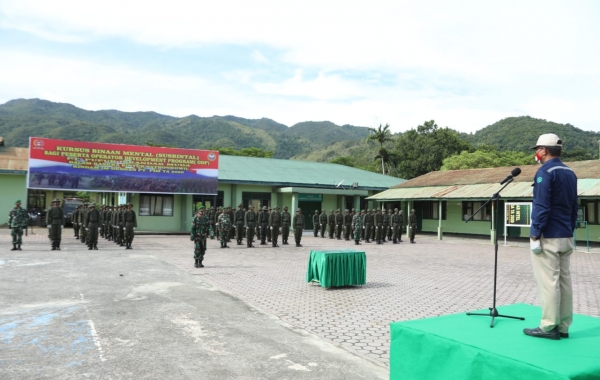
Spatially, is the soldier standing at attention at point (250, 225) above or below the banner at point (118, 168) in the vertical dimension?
below

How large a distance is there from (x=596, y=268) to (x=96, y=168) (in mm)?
22397

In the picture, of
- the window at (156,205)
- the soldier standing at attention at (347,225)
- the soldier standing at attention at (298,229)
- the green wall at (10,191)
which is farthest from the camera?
the green wall at (10,191)

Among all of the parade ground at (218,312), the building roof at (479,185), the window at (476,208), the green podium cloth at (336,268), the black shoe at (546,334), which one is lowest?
the parade ground at (218,312)

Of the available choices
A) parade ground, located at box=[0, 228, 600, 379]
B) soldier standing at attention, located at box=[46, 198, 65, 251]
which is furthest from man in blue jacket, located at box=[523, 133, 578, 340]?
soldier standing at attention, located at box=[46, 198, 65, 251]

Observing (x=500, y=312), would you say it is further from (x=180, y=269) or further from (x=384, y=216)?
(x=384, y=216)

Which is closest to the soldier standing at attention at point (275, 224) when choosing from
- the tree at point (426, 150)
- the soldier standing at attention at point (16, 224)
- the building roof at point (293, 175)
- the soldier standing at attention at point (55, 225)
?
the soldier standing at attention at point (55, 225)

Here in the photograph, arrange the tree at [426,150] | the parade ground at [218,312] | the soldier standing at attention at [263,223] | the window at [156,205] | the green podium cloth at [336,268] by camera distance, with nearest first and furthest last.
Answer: the parade ground at [218,312] → the green podium cloth at [336,268] → the soldier standing at attention at [263,223] → the window at [156,205] → the tree at [426,150]

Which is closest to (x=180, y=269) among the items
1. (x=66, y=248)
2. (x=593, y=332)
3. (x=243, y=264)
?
(x=243, y=264)

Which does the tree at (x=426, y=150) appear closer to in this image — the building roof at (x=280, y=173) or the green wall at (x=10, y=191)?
the building roof at (x=280, y=173)

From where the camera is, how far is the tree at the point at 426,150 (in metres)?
52.0

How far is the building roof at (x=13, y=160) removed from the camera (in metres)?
28.4

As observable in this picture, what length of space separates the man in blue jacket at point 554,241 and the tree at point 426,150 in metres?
49.6

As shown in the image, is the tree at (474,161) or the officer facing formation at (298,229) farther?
the tree at (474,161)

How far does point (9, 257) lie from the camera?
43.1ft
